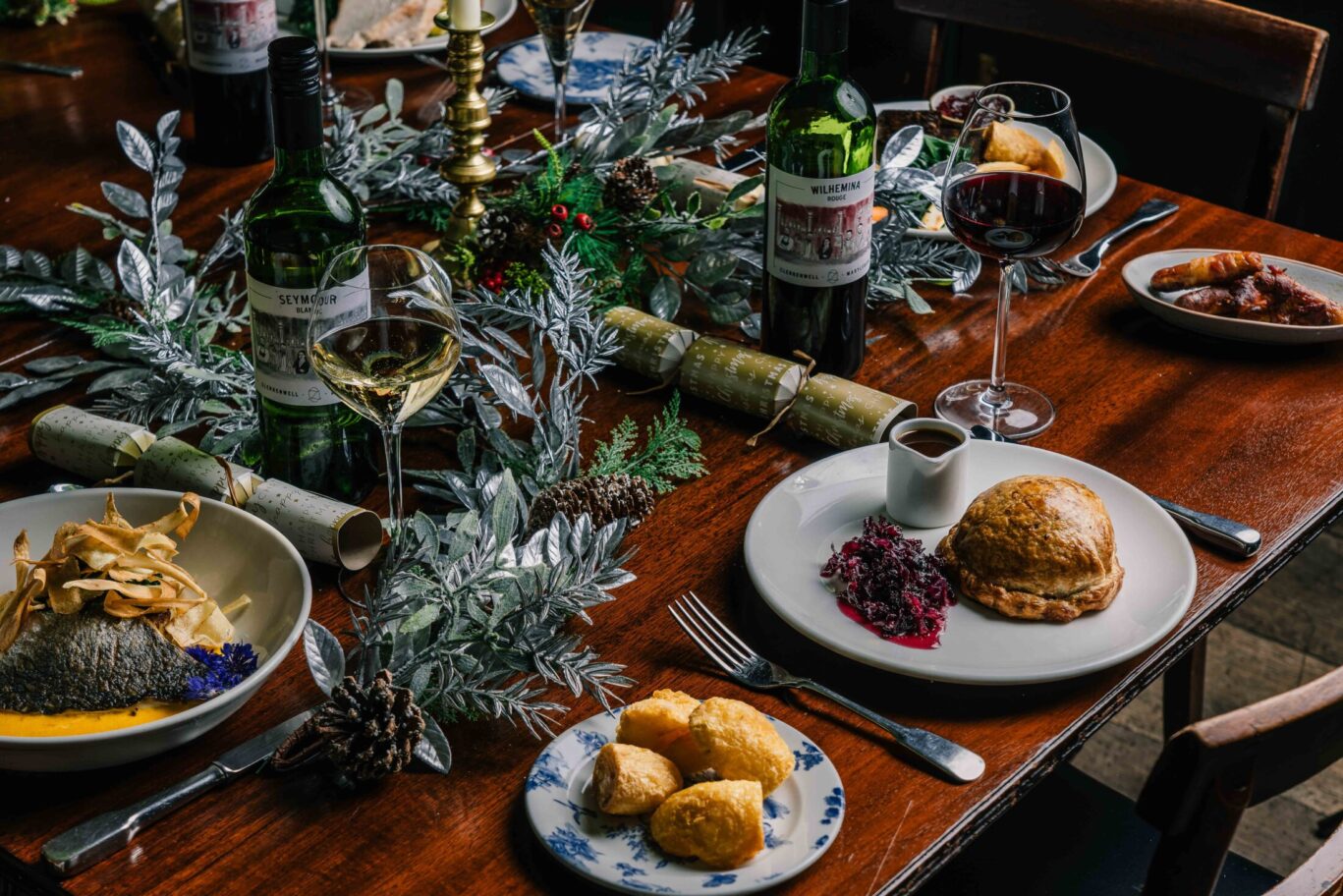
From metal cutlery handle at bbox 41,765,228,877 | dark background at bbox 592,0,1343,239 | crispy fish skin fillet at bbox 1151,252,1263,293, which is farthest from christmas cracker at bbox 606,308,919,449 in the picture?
dark background at bbox 592,0,1343,239

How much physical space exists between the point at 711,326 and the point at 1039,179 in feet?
1.20

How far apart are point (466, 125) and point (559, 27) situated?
0.27 metres

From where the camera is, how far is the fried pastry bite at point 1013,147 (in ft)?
3.76

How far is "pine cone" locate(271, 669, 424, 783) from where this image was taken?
844 mm

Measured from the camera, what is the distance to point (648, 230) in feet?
4.68

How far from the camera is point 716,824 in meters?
0.77

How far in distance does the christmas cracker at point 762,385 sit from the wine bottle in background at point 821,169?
0.26ft

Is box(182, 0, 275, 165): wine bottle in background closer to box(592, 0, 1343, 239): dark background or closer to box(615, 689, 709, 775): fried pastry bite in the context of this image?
box(615, 689, 709, 775): fried pastry bite

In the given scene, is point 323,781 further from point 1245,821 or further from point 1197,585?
point 1245,821

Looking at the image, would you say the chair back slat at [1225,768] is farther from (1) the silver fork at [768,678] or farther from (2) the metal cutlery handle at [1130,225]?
(2) the metal cutlery handle at [1130,225]

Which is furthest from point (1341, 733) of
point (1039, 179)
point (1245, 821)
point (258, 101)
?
point (1245, 821)

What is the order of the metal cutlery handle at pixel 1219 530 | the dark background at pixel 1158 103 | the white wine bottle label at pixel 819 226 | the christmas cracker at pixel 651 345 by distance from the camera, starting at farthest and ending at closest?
the dark background at pixel 1158 103
the christmas cracker at pixel 651 345
the white wine bottle label at pixel 819 226
the metal cutlery handle at pixel 1219 530

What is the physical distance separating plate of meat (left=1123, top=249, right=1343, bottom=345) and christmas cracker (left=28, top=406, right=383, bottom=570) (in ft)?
2.59

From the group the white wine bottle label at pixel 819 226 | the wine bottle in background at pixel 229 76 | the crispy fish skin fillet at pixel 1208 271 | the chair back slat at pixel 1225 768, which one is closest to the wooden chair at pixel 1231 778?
the chair back slat at pixel 1225 768
